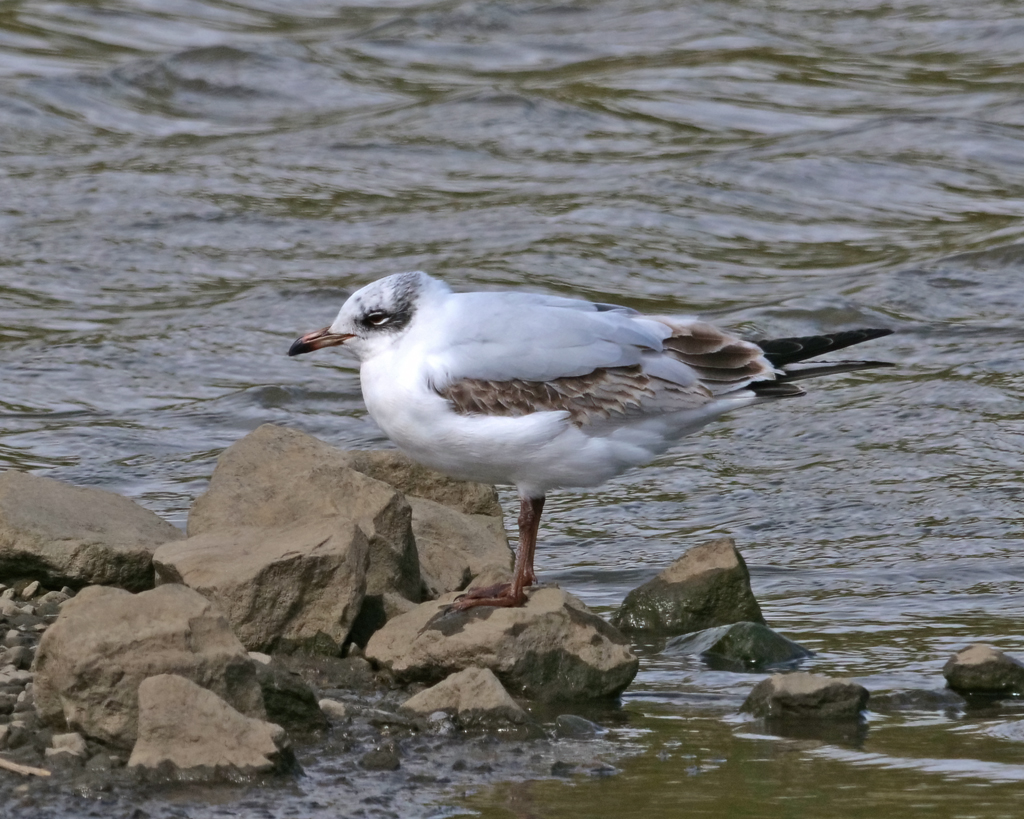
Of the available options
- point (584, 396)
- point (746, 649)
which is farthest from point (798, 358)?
point (746, 649)

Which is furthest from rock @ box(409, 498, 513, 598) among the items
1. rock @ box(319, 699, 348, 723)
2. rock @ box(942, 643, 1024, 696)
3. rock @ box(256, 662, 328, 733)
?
rock @ box(942, 643, 1024, 696)

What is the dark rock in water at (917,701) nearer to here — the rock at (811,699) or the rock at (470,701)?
the rock at (811,699)

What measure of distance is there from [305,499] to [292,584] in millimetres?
651

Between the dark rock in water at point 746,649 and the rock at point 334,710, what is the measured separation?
1.27 metres

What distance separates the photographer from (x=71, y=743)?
4223 millimetres

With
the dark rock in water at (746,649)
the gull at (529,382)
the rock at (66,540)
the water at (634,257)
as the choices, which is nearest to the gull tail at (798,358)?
the gull at (529,382)

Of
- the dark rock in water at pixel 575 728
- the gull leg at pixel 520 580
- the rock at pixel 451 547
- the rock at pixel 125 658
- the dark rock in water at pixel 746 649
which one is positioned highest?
the rock at pixel 125 658

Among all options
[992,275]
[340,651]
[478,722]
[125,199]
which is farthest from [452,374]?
[125,199]

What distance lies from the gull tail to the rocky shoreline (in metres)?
0.62

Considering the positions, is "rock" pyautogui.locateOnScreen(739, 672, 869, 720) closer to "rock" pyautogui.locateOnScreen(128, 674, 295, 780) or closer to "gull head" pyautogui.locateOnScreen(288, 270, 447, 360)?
"rock" pyautogui.locateOnScreen(128, 674, 295, 780)

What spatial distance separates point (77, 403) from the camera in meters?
9.52

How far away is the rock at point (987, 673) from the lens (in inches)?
195

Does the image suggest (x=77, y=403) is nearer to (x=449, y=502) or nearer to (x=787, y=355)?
(x=449, y=502)

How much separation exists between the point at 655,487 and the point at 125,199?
6313mm
